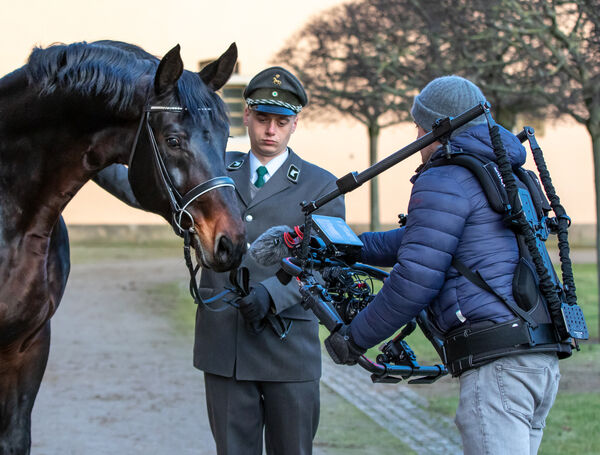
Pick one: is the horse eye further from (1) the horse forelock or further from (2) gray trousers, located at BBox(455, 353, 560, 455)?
(2) gray trousers, located at BBox(455, 353, 560, 455)

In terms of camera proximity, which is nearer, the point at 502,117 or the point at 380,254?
the point at 380,254

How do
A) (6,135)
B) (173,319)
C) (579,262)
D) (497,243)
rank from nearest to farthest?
(497,243)
(6,135)
(173,319)
(579,262)

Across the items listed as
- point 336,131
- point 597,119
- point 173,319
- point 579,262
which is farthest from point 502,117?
point 336,131

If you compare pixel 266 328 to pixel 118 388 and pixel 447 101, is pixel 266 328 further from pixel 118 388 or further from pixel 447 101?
pixel 118 388

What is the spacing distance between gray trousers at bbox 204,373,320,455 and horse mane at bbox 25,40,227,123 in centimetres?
108

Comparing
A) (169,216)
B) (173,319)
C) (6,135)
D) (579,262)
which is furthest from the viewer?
(579,262)

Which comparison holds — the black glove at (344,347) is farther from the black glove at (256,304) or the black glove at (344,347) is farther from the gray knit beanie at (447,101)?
the gray knit beanie at (447,101)

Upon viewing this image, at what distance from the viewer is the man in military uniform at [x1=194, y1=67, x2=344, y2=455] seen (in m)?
3.42

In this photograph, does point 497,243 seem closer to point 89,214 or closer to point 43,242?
point 43,242

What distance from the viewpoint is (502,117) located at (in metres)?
11.3

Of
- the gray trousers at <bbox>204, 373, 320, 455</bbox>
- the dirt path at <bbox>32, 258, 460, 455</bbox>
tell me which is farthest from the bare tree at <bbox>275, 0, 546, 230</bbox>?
the gray trousers at <bbox>204, 373, 320, 455</bbox>

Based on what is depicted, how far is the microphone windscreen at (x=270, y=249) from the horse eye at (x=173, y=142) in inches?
16.8

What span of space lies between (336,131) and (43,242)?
62.0 feet

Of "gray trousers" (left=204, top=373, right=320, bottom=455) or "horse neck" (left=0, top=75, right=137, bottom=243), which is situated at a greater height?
"horse neck" (left=0, top=75, right=137, bottom=243)
